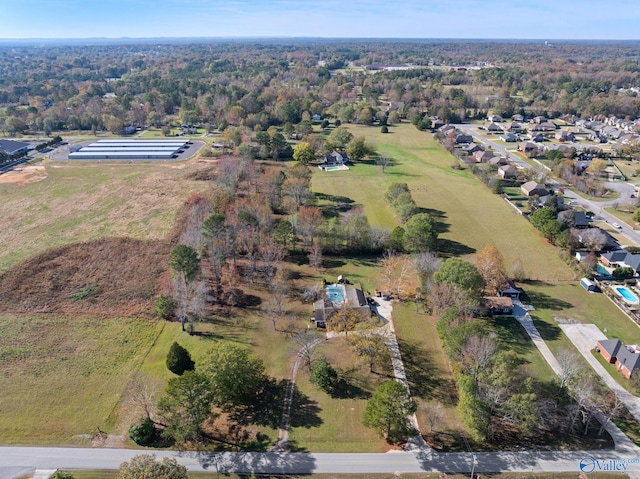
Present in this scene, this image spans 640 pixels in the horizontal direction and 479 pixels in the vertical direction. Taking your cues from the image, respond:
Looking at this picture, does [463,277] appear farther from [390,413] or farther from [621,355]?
[390,413]

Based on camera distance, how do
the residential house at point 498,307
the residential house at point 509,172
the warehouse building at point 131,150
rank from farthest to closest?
1. the warehouse building at point 131,150
2. the residential house at point 509,172
3. the residential house at point 498,307

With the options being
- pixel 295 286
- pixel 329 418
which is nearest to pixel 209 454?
pixel 329 418

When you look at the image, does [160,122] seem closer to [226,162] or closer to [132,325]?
[226,162]

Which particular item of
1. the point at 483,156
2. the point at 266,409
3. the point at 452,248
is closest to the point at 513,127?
the point at 483,156

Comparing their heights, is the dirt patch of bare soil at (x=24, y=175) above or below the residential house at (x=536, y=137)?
below

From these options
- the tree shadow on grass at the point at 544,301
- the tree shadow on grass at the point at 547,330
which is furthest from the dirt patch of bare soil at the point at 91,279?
the tree shadow on grass at the point at 544,301

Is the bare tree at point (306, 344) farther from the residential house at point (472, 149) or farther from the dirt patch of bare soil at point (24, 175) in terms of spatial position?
the residential house at point (472, 149)
